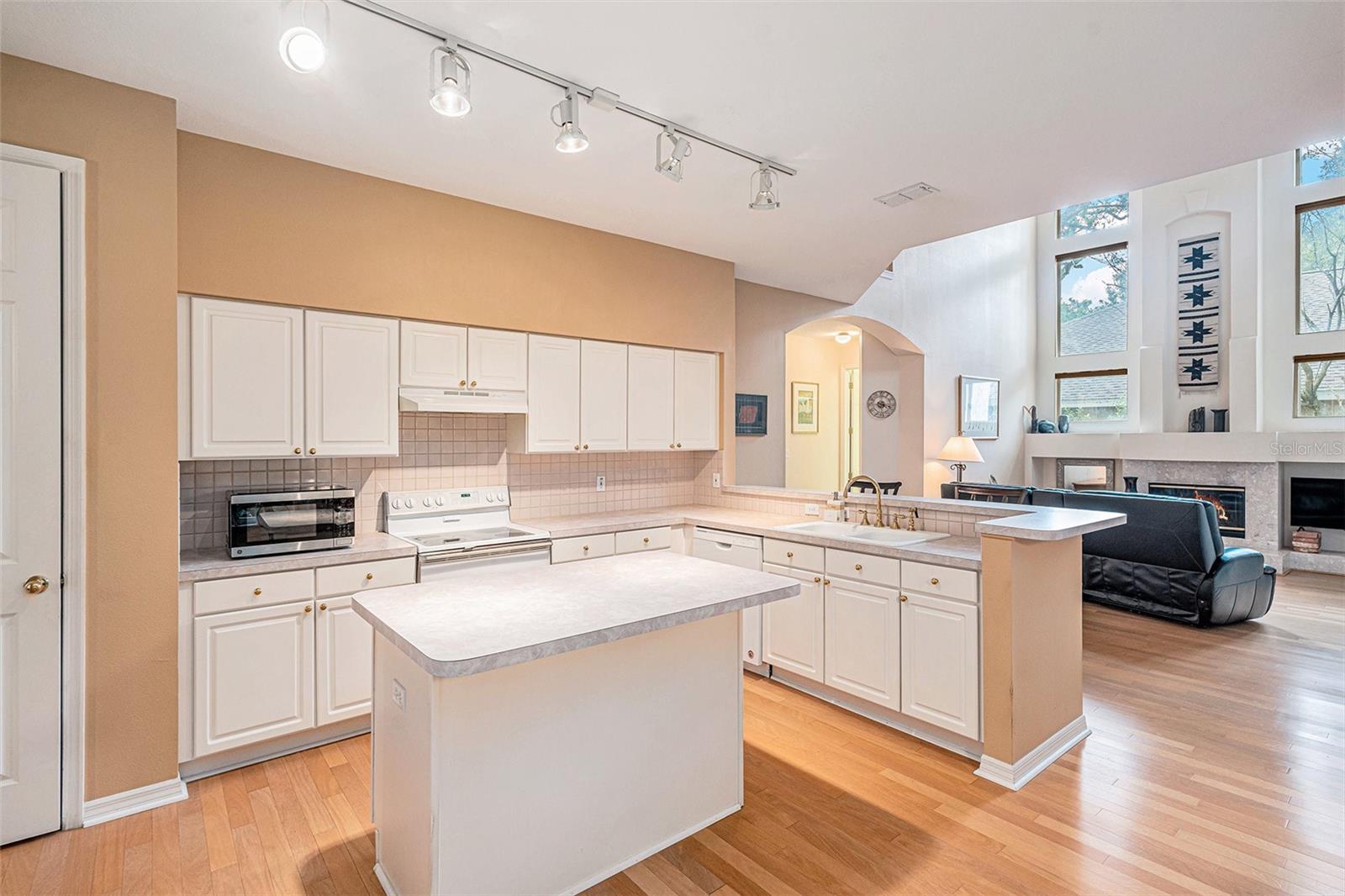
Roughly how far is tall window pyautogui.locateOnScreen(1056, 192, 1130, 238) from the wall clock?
402cm

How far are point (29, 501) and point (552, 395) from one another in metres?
2.31

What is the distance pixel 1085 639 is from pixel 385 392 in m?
4.82

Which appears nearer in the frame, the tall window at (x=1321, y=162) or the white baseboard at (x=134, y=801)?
the white baseboard at (x=134, y=801)

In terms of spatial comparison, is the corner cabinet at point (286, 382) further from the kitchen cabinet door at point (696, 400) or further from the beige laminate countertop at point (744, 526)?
the kitchen cabinet door at point (696, 400)

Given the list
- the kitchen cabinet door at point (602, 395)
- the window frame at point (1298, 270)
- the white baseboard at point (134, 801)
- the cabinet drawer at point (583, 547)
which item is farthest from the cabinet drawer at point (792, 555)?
the window frame at point (1298, 270)

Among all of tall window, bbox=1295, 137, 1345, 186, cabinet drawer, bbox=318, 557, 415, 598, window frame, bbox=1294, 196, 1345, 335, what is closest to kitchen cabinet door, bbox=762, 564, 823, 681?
cabinet drawer, bbox=318, 557, 415, 598

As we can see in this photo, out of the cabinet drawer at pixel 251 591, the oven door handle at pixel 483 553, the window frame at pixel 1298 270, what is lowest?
the cabinet drawer at pixel 251 591

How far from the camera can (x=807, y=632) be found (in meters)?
3.52

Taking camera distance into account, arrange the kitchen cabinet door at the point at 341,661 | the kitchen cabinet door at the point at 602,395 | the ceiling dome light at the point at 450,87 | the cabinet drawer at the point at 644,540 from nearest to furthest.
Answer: the ceiling dome light at the point at 450,87 → the kitchen cabinet door at the point at 341,661 → the cabinet drawer at the point at 644,540 → the kitchen cabinet door at the point at 602,395

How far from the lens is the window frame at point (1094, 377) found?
891 centimetres

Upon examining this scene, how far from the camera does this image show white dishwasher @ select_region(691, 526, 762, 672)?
3.82m

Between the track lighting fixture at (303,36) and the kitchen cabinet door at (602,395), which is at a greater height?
the track lighting fixture at (303,36)

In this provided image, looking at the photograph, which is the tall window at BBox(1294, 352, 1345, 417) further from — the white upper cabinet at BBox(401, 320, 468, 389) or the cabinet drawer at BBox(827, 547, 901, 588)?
the white upper cabinet at BBox(401, 320, 468, 389)

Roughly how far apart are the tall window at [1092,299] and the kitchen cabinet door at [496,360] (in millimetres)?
8805
